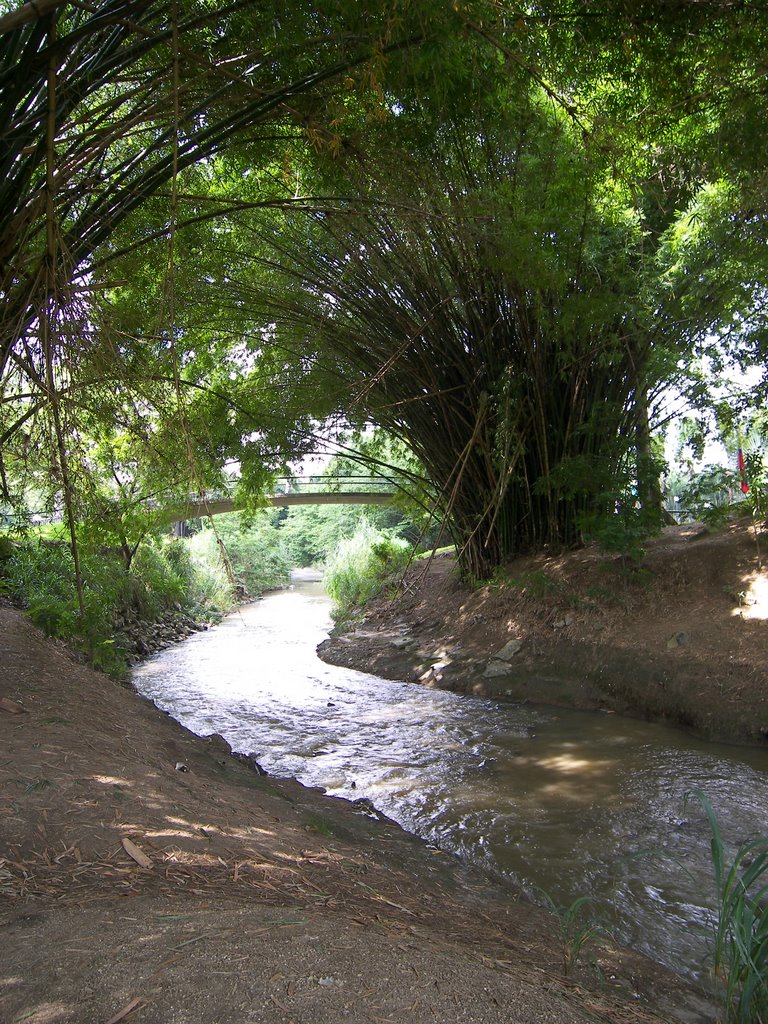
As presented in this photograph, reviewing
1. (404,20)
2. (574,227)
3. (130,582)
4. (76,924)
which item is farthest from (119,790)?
(130,582)

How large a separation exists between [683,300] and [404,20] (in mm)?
4510

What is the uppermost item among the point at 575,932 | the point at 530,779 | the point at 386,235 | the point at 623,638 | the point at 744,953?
the point at 386,235

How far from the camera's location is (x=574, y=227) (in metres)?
5.21

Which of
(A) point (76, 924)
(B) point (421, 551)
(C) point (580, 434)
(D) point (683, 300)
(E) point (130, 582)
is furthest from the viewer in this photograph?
(B) point (421, 551)

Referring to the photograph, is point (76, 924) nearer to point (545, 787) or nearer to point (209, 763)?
point (209, 763)

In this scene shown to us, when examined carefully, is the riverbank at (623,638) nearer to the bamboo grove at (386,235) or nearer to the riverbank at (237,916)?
the bamboo grove at (386,235)

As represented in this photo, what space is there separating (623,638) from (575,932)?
4.13 metres

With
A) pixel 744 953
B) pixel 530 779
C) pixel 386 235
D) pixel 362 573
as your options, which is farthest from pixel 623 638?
pixel 362 573

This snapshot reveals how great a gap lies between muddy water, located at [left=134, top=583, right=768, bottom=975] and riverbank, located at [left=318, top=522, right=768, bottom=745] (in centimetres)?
31

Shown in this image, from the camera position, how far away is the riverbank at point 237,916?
1.38 m

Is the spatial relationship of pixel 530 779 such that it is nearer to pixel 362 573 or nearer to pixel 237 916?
pixel 237 916

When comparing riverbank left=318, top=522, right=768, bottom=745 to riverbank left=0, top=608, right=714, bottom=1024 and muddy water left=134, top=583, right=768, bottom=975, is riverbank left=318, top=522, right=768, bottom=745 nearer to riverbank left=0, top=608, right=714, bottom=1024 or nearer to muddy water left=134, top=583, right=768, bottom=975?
muddy water left=134, top=583, right=768, bottom=975

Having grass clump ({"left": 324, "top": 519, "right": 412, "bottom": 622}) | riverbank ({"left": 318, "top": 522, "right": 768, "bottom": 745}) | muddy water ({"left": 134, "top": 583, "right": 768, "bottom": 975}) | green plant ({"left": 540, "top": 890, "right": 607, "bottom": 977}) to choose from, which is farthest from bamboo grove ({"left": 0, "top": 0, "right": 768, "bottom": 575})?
grass clump ({"left": 324, "top": 519, "right": 412, "bottom": 622})

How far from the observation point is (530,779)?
4.25 meters
